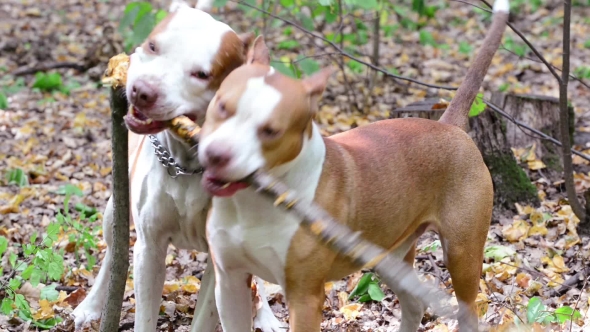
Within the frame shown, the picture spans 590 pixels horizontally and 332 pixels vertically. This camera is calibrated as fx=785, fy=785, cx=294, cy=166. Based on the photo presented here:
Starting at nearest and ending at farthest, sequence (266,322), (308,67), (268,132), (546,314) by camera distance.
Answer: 1. (268,132)
2. (546,314)
3. (266,322)
4. (308,67)

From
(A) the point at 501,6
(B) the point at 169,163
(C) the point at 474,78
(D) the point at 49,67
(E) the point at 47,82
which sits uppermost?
(A) the point at 501,6

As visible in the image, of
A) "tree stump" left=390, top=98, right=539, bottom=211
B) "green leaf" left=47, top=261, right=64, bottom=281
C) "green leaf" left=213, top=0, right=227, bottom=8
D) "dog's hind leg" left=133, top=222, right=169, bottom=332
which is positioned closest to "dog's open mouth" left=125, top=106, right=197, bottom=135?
"dog's hind leg" left=133, top=222, right=169, bottom=332

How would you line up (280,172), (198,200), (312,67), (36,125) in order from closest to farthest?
(280,172), (198,200), (312,67), (36,125)

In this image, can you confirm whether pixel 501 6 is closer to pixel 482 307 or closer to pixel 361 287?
pixel 482 307

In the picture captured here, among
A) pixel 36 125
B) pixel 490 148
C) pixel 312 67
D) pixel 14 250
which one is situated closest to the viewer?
pixel 14 250

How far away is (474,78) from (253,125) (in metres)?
1.69

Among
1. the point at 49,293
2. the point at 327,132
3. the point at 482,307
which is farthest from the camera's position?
the point at 327,132

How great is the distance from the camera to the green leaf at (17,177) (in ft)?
22.1

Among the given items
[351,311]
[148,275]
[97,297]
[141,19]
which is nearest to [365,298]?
[351,311]

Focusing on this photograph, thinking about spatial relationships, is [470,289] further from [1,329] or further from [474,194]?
[1,329]

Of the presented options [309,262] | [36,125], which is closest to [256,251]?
[309,262]

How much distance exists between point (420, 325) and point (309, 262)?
1.61m

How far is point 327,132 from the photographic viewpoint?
25.0 ft

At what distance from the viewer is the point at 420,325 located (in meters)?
4.39
